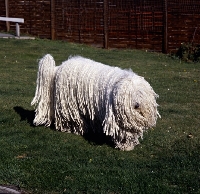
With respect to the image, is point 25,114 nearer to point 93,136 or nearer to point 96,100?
point 93,136

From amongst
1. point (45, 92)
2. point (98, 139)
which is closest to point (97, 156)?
point (98, 139)

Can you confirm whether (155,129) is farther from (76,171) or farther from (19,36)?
(19,36)

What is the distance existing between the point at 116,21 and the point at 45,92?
41.8 ft

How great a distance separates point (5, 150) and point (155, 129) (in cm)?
248

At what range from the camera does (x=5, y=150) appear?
7.18 metres

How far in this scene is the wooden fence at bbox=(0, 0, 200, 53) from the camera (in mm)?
19156

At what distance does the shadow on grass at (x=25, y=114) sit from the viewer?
8691 mm

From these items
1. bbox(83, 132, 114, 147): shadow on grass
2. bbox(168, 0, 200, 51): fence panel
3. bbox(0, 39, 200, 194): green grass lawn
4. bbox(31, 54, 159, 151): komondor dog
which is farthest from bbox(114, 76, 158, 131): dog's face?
bbox(168, 0, 200, 51): fence panel

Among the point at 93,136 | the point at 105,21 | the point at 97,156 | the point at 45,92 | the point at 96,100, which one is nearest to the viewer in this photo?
the point at 97,156

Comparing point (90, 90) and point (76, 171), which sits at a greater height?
point (90, 90)

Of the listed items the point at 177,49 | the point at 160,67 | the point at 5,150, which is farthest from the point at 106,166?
the point at 177,49

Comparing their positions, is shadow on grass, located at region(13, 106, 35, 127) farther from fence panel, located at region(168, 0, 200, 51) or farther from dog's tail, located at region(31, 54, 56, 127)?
fence panel, located at region(168, 0, 200, 51)

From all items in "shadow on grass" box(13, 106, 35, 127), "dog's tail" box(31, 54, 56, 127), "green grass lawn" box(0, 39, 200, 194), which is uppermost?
"dog's tail" box(31, 54, 56, 127)

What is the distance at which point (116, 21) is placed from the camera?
20.4 metres
